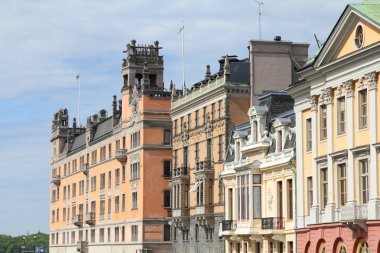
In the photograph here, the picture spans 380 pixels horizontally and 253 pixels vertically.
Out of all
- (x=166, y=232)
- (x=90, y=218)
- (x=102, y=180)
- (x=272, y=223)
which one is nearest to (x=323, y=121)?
(x=272, y=223)

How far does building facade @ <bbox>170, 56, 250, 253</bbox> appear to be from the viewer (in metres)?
88.8

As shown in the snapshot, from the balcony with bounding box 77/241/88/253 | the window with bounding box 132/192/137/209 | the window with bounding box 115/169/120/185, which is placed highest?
the window with bounding box 115/169/120/185

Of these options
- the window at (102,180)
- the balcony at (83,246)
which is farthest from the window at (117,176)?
the balcony at (83,246)

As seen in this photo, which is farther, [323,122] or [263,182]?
[263,182]

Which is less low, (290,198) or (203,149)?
(203,149)

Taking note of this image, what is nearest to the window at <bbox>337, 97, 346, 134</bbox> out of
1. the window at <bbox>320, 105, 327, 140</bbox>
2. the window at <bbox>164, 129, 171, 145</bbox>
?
the window at <bbox>320, 105, 327, 140</bbox>

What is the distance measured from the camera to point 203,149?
93812 millimetres

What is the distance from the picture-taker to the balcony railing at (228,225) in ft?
263

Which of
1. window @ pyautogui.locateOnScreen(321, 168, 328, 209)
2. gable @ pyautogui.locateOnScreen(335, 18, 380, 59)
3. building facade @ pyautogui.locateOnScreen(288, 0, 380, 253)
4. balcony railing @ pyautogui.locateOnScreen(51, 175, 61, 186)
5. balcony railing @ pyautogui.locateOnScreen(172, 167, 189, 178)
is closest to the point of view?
gable @ pyautogui.locateOnScreen(335, 18, 380, 59)

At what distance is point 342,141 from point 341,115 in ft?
5.44

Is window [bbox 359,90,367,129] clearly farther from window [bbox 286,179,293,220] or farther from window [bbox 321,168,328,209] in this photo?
window [bbox 286,179,293,220]

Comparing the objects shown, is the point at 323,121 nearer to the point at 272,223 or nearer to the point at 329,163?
the point at 329,163

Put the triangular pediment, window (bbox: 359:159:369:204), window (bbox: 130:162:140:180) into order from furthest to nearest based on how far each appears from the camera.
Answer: window (bbox: 130:162:140:180) → window (bbox: 359:159:369:204) → the triangular pediment

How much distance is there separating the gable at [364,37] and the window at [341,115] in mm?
2709
